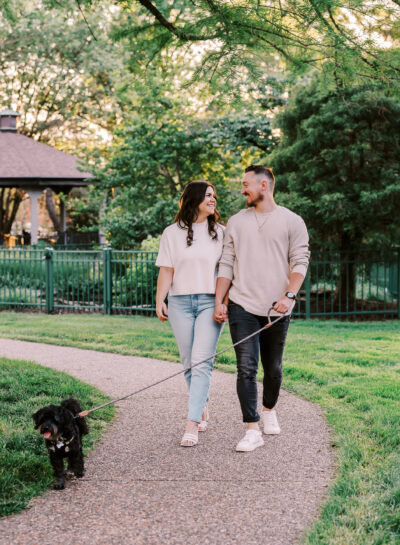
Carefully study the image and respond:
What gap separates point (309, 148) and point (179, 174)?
520 centimetres

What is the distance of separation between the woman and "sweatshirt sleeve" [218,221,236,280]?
8 centimetres

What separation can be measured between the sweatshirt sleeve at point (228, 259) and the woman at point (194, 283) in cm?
8

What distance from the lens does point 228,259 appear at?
462 centimetres

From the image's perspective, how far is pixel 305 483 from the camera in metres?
3.85

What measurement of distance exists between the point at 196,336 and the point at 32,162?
2190cm

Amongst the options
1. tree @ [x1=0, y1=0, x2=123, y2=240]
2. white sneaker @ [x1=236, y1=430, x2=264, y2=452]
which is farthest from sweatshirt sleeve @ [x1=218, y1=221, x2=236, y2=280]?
tree @ [x1=0, y1=0, x2=123, y2=240]

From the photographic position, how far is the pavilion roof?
78.0 feet

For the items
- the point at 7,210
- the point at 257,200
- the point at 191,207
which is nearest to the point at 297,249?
the point at 257,200

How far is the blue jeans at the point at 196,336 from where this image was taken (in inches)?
180

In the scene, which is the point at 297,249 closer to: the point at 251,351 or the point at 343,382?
the point at 251,351

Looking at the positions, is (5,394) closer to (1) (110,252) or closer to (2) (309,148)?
(1) (110,252)

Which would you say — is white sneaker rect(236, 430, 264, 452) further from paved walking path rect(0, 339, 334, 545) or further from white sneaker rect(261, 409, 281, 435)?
white sneaker rect(261, 409, 281, 435)

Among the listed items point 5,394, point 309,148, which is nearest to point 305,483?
point 5,394

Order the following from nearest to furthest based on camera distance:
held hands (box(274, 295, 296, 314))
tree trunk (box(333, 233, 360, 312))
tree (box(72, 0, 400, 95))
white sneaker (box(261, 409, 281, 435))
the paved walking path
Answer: the paved walking path < held hands (box(274, 295, 296, 314)) < white sneaker (box(261, 409, 281, 435)) < tree (box(72, 0, 400, 95)) < tree trunk (box(333, 233, 360, 312))
